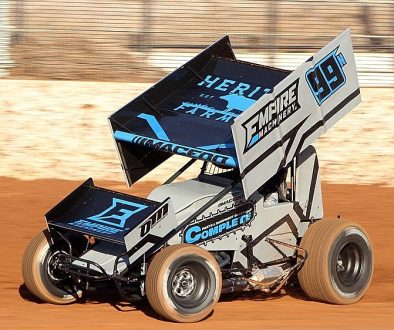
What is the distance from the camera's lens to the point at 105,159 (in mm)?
17562

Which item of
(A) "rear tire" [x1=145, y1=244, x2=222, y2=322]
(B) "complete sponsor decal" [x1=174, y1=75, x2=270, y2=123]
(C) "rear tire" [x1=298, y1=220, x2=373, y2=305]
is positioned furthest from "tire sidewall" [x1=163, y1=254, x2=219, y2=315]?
(B) "complete sponsor decal" [x1=174, y1=75, x2=270, y2=123]

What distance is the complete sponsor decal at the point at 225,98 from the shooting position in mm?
10953

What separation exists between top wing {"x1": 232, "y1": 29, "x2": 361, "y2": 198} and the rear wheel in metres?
1.95

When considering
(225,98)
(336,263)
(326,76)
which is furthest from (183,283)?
(326,76)

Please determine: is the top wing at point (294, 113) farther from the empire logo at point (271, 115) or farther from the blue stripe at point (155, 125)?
the blue stripe at point (155, 125)

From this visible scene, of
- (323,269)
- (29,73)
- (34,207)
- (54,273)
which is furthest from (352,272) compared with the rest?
(29,73)

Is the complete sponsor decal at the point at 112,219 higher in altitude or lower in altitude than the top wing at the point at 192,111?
lower

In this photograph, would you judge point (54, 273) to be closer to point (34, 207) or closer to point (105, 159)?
point (34, 207)

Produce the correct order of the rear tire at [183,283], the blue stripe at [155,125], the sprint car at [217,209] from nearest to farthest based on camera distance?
the rear tire at [183,283] → the sprint car at [217,209] → the blue stripe at [155,125]

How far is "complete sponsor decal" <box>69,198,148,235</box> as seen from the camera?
9922 mm

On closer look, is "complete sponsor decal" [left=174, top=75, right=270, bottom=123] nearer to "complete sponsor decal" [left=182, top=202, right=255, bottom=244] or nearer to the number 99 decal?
the number 99 decal

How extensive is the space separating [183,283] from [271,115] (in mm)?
1769

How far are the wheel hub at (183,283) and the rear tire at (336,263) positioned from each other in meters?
1.37

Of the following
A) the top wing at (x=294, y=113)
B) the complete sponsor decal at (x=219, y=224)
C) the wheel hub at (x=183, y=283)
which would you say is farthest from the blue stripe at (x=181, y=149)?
the wheel hub at (x=183, y=283)
